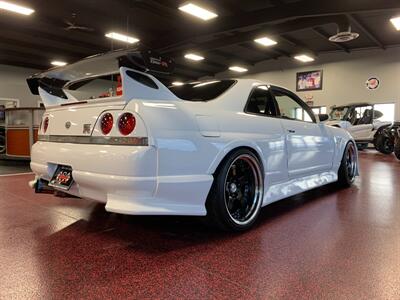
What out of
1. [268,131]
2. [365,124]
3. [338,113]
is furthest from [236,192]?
[338,113]

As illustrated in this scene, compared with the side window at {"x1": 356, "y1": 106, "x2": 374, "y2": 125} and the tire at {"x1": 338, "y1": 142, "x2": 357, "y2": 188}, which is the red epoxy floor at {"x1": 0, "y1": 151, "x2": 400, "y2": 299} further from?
the side window at {"x1": 356, "y1": 106, "x2": 374, "y2": 125}

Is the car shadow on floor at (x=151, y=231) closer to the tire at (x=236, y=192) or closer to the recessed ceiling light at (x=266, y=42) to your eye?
the tire at (x=236, y=192)

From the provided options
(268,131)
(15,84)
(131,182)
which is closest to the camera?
(131,182)

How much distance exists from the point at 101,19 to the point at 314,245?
9025mm

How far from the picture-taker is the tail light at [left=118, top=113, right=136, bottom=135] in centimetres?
180

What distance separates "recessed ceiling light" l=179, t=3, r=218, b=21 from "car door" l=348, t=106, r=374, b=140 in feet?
20.6

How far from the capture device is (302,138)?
304 centimetres

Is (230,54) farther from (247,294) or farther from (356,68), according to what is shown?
(247,294)

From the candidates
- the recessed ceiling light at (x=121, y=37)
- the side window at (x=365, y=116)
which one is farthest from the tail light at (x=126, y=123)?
the side window at (x=365, y=116)

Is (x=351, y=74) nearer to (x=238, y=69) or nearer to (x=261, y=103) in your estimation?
(x=238, y=69)

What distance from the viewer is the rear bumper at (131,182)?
1.75 meters

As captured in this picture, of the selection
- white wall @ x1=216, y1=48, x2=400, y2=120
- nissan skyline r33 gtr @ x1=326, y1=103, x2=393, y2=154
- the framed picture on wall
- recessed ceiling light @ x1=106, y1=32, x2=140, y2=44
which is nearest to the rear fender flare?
nissan skyline r33 gtr @ x1=326, y1=103, x2=393, y2=154

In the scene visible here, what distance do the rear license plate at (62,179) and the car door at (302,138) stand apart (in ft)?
5.92

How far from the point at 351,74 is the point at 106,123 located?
14.6m
